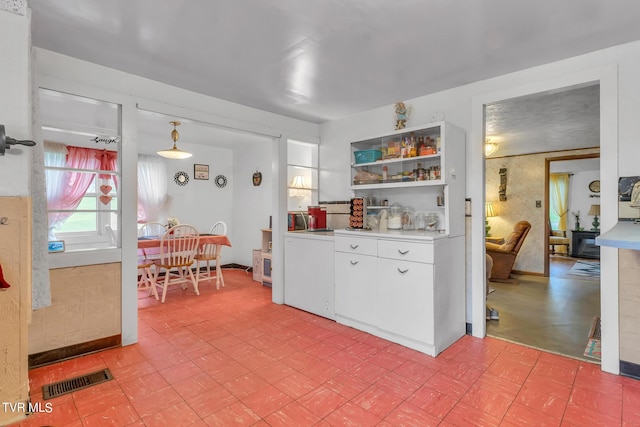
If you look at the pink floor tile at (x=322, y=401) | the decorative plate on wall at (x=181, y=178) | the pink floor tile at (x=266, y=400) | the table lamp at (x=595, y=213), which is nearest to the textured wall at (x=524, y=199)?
the table lamp at (x=595, y=213)

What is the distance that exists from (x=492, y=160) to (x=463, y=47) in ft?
15.5

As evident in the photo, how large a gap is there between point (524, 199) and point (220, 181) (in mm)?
5705

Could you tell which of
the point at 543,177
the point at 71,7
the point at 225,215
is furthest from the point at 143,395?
the point at 543,177

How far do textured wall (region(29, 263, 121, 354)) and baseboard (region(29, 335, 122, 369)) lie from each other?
0.10 ft

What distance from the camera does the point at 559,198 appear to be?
29.3 feet

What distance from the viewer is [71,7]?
6.14 ft

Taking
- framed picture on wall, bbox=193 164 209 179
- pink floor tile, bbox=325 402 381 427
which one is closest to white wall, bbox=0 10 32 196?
pink floor tile, bbox=325 402 381 427

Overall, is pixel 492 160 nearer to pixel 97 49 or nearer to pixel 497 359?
pixel 497 359

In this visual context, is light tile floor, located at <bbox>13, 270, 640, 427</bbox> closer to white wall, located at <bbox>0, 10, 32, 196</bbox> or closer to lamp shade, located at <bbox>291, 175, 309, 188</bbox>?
white wall, located at <bbox>0, 10, 32, 196</bbox>

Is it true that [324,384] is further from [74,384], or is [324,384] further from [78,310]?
[78,310]

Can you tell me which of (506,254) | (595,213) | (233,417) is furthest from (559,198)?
(233,417)

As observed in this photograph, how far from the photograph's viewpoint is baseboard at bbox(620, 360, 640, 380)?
222 cm

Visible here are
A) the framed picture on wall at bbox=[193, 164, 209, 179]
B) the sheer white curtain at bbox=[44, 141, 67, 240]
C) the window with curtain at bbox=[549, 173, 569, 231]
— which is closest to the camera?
the sheer white curtain at bbox=[44, 141, 67, 240]

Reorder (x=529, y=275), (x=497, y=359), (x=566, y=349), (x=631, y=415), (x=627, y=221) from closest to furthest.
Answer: (x=631, y=415) < (x=627, y=221) < (x=497, y=359) < (x=566, y=349) < (x=529, y=275)
